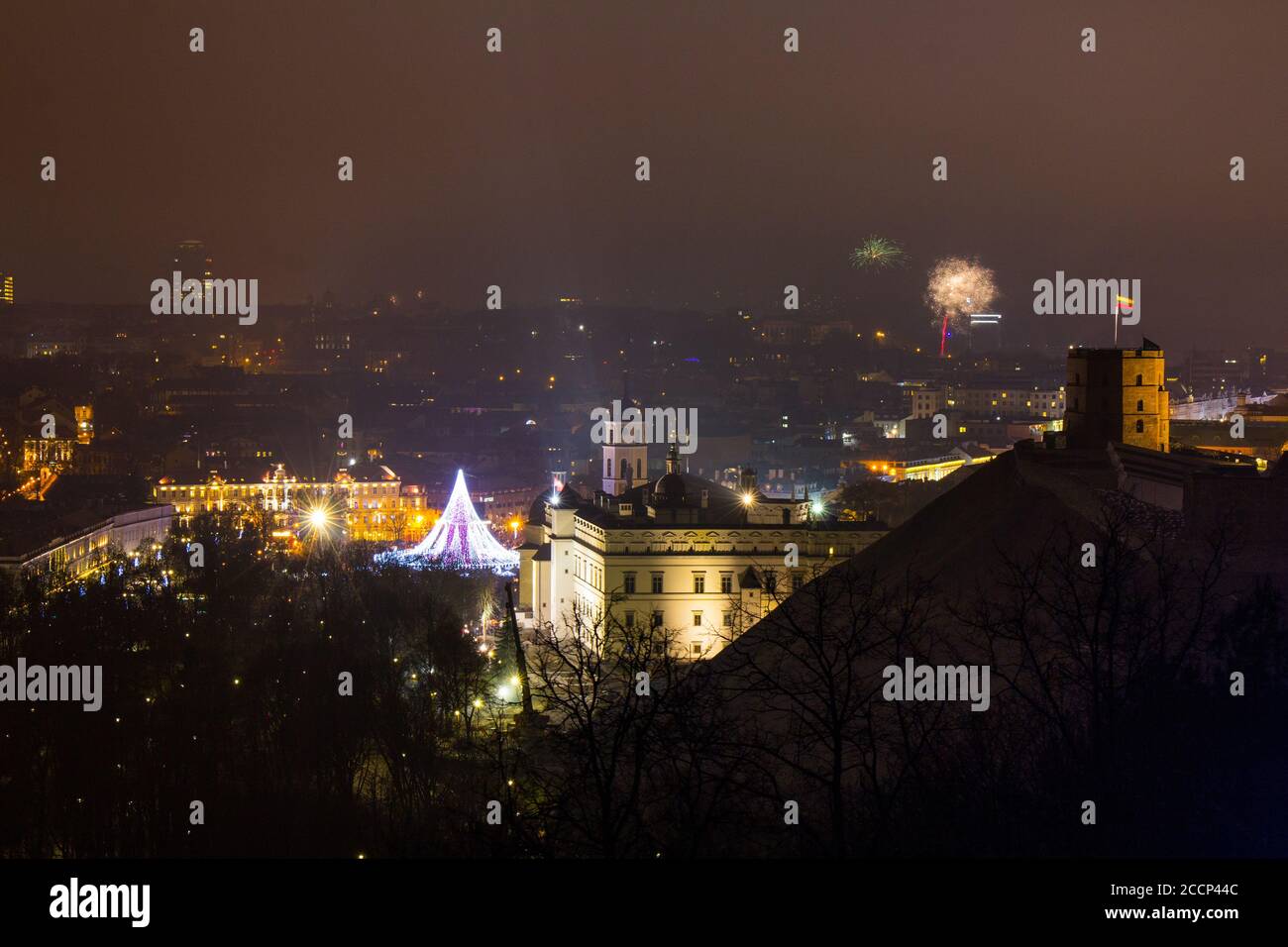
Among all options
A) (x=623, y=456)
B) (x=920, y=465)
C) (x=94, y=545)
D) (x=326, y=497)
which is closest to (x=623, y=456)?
(x=623, y=456)

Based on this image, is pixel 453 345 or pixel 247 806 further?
pixel 453 345

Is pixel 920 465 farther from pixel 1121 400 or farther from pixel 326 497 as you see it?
pixel 1121 400

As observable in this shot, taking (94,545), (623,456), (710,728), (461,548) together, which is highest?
(623,456)

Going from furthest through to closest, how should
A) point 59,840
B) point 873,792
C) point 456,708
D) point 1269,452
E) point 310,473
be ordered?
point 310,473
point 1269,452
point 456,708
point 59,840
point 873,792

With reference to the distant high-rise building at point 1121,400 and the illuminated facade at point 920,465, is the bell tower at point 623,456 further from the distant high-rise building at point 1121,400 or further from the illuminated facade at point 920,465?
the distant high-rise building at point 1121,400

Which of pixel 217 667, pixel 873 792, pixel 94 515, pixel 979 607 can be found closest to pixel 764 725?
pixel 979 607

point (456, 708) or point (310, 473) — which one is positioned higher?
point (310, 473)

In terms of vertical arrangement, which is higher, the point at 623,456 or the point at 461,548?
the point at 623,456
